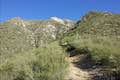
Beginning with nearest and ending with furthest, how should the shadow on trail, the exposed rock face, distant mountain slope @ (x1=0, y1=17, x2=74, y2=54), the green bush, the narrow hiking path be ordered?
the green bush < the shadow on trail < the narrow hiking path < distant mountain slope @ (x1=0, y1=17, x2=74, y2=54) < the exposed rock face

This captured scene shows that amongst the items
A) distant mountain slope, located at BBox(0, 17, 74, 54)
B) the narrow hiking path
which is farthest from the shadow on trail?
distant mountain slope, located at BBox(0, 17, 74, 54)

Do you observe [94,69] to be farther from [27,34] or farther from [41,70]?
[27,34]

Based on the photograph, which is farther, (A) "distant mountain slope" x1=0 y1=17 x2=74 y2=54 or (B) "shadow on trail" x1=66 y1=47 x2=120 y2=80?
(A) "distant mountain slope" x1=0 y1=17 x2=74 y2=54

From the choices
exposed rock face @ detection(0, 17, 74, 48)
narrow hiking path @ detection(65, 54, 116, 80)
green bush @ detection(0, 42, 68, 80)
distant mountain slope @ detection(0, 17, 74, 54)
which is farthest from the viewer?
exposed rock face @ detection(0, 17, 74, 48)

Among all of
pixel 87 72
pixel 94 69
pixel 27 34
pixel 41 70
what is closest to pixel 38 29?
pixel 27 34

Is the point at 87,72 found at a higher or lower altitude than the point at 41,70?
lower

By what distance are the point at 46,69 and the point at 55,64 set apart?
33 cm

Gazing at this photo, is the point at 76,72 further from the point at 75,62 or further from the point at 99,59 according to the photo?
the point at 75,62

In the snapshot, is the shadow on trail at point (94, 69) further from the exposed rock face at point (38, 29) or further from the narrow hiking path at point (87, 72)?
the exposed rock face at point (38, 29)

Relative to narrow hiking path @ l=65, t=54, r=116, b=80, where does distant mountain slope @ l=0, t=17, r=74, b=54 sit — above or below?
above

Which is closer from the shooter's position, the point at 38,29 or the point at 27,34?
the point at 27,34

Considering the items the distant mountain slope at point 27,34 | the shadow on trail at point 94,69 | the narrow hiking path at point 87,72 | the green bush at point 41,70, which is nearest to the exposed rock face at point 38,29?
the distant mountain slope at point 27,34

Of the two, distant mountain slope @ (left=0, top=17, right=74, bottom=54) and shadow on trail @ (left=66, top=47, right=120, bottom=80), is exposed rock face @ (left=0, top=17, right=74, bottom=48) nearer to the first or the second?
distant mountain slope @ (left=0, top=17, right=74, bottom=54)

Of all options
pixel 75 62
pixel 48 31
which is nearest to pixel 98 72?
pixel 75 62
